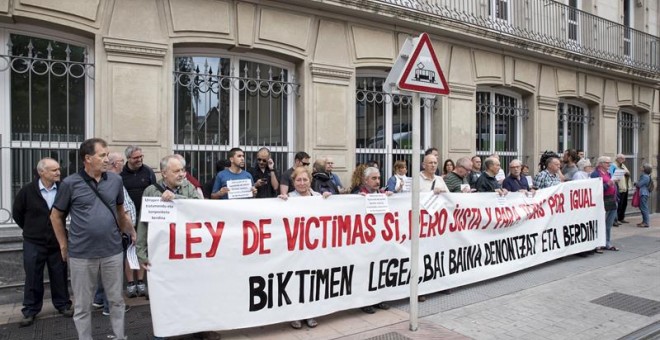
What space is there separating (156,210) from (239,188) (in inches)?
61.3

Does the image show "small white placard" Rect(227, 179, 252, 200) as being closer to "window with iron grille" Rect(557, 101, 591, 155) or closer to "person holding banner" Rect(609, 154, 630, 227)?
"person holding banner" Rect(609, 154, 630, 227)

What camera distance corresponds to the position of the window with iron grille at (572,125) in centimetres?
1283

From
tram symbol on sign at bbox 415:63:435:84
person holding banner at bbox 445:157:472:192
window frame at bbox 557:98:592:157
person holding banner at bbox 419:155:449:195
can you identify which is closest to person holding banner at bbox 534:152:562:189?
person holding banner at bbox 445:157:472:192

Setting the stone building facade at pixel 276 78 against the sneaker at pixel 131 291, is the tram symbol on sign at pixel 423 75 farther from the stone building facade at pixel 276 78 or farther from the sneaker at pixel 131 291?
the sneaker at pixel 131 291

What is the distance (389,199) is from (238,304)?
2.01 m

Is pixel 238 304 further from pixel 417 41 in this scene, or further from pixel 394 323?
pixel 417 41

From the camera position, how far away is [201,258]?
4145 millimetres

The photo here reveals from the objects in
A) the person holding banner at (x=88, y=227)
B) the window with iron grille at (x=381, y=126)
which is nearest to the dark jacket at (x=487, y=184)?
the window with iron grille at (x=381, y=126)

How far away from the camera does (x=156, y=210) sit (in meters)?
4.04

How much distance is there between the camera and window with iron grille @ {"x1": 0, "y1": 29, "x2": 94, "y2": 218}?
5848mm

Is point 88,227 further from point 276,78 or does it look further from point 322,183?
point 276,78

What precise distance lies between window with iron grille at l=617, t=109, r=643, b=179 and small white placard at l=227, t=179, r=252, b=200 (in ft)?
44.5

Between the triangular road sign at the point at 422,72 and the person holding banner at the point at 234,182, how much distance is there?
2.27m

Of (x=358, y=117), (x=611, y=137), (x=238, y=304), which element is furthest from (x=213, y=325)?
(x=611, y=137)
